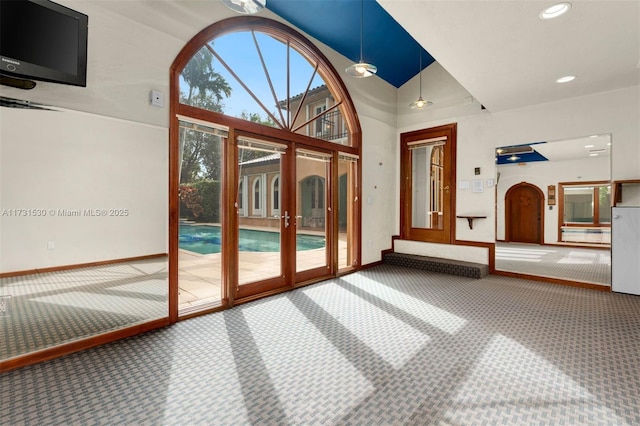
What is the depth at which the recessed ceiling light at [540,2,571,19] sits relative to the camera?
2.67 meters

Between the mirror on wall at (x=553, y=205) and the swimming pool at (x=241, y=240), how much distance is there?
4.63 m

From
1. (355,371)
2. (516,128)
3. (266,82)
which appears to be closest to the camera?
(355,371)

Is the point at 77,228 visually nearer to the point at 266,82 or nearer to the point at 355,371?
the point at 355,371

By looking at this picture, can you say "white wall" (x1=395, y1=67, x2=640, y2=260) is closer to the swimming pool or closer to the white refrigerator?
the white refrigerator

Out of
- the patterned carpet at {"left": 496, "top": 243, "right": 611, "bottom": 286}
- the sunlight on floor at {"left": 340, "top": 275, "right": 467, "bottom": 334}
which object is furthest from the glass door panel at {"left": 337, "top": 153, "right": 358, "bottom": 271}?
the patterned carpet at {"left": 496, "top": 243, "right": 611, "bottom": 286}

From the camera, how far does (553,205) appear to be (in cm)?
922

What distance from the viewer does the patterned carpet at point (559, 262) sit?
5273 millimetres

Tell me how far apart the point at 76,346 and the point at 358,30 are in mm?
5428

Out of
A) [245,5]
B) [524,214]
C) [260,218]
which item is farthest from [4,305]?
[524,214]

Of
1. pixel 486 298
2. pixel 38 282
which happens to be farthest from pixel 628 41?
pixel 38 282

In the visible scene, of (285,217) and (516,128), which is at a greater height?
(516,128)

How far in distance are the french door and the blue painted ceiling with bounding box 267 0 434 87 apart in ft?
6.03

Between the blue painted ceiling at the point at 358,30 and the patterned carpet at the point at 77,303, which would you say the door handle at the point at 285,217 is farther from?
the blue painted ceiling at the point at 358,30

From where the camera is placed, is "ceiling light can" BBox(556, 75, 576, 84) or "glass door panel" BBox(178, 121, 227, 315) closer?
"glass door panel" BBox(178, 121, 227, 315)
